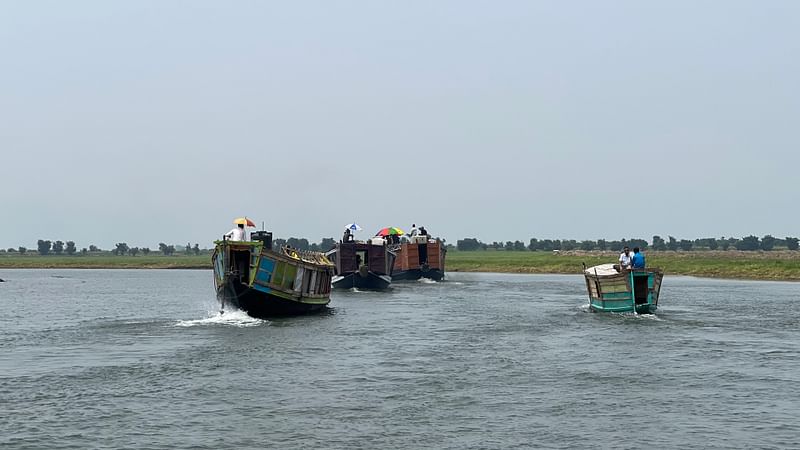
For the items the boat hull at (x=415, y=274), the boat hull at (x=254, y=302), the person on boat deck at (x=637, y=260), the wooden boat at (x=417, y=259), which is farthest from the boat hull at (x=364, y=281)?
the person on boat deck at (x=637, y=260)

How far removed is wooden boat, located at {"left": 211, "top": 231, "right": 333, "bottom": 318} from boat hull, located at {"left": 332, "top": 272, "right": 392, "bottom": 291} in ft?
95.3

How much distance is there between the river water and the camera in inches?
813

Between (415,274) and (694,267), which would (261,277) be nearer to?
(415,274)

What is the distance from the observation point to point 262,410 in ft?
76.3

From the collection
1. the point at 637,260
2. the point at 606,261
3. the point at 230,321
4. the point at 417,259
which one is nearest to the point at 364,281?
the point at 417,259

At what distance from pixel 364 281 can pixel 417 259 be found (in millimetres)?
15422

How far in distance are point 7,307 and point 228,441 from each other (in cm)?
4660

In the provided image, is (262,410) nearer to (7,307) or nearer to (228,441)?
(228,441)

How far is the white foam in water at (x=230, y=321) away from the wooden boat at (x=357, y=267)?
3239 centimetres

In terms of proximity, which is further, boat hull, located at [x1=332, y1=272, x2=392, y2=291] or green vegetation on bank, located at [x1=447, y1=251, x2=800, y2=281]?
green vegetation on bank, located at [x1=447, y1=251, x2=800, y2=281]

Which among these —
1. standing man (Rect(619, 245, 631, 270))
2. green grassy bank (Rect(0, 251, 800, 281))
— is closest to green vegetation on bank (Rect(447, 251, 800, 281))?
green grassy bank (Rect(0, 251, 800, 281))

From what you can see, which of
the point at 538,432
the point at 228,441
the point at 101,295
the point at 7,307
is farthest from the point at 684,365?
the point at 101,295

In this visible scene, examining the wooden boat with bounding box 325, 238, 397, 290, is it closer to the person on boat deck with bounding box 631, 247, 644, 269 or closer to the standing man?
the standing man

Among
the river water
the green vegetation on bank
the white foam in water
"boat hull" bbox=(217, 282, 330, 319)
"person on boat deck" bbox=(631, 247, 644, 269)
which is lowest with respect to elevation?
the river water
